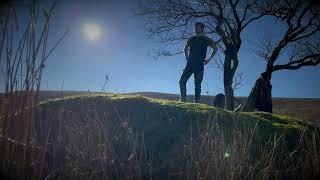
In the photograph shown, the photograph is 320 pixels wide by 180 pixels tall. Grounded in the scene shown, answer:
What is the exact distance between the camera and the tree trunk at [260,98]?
12.9m

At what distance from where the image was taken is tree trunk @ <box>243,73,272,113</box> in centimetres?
1290

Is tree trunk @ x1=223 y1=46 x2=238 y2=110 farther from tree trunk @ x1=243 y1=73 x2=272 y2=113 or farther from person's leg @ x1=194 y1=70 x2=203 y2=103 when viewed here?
person's leg @ x1=194 y1=70 x2=203 y2=103

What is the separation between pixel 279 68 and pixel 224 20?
2866 millimetres

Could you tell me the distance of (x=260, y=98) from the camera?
42.9ft

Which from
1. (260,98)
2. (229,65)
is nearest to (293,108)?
(229,65)

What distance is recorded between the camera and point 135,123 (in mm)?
5500

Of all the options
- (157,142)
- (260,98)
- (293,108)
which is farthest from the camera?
(293,108)

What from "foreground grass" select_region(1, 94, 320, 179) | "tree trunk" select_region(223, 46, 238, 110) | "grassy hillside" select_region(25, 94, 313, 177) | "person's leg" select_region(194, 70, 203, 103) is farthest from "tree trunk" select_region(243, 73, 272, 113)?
"grassy hillside" select_region(25, 94, 313, 177)

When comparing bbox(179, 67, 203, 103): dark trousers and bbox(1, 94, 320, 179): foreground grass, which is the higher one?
bbox(179, 67, 203, 103): dark trousers

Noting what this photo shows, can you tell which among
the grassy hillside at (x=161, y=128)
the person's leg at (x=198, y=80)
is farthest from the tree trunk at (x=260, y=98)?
the grassy hillside at (x=161, y=128)

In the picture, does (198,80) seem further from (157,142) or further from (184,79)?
(157,142)

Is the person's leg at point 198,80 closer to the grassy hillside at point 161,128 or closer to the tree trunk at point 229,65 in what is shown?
the grassy hillside at point 161,128

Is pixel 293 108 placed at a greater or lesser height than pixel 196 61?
lesser

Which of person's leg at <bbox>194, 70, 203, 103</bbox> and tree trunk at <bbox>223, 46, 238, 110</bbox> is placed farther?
tree trunk at <bbox>223, 46, 238, 110</bbox>
